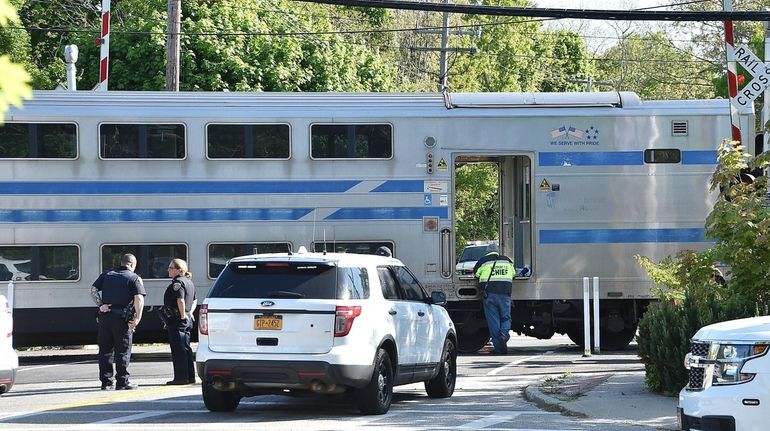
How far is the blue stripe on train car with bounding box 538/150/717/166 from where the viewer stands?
21.6 metres

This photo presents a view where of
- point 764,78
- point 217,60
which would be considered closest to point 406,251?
point 764,78

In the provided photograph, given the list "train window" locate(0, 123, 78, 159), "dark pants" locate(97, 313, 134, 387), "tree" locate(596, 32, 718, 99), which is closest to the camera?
"dark pants" locate(97, 313, 134, 387)

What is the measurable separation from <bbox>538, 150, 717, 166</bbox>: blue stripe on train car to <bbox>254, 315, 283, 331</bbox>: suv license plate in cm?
968

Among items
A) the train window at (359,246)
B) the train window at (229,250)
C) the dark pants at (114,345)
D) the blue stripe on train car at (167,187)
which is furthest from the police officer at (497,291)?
the dark pants at (114,345)

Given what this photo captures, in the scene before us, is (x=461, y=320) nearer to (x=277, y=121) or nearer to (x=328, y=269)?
(x=277, y=121)

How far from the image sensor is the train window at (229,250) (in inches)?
822

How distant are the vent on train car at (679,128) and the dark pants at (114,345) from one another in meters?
10.1

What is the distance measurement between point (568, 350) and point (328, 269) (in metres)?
10.3

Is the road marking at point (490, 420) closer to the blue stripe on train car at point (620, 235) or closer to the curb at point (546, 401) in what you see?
the curb at point (546, 401)

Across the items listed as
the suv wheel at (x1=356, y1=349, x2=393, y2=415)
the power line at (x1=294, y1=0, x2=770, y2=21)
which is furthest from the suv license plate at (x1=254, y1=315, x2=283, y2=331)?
the power line at (x1=294, y1=0, x2=770, y2=21)

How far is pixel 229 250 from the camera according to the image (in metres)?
21.0

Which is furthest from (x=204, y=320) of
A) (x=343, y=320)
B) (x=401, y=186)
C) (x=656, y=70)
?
(x=656, y=70)

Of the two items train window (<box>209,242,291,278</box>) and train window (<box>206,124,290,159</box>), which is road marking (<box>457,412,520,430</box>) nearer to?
train window (<box>209,242,291,278</box>)

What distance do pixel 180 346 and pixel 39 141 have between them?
5.66m
